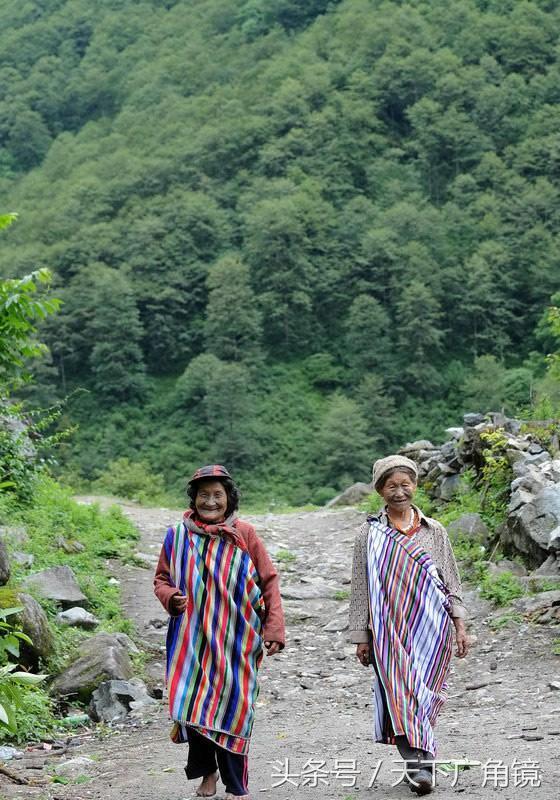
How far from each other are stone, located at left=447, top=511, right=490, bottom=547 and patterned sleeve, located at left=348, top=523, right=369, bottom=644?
5.66 m

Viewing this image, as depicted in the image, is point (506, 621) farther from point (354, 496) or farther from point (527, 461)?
point (354, 496)

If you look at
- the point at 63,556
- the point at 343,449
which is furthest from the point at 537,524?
the point at 343,449

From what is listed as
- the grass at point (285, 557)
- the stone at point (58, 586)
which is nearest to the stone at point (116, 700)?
the stone at point (58, 586)

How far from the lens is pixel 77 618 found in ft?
24.0

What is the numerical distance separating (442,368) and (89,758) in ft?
153

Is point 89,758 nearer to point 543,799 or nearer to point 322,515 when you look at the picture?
point 543,799

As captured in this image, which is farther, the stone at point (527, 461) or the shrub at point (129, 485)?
the shrub at point (129, 485)

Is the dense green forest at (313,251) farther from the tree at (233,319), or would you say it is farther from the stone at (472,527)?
the stone at (472,527)

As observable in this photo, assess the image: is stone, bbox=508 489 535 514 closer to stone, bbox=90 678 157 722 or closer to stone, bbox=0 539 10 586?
stone, bbox=90 678 157 722

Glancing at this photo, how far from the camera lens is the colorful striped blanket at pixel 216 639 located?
3.73 m

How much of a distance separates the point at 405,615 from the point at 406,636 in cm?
8

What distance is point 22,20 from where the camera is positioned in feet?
320

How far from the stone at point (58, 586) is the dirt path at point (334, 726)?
0.64 m

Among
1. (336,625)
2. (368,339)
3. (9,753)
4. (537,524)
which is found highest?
(368,339)
